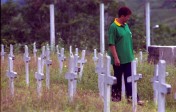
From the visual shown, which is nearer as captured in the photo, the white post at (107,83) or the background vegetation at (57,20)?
the white post at (107,83)

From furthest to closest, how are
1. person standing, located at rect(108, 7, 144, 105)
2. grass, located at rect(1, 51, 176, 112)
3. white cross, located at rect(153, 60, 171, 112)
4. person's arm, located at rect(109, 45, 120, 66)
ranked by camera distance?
person standing, located at rect(108, 7, 144, 105) < person's arm, located at rect(109, 45, 120, 66) < grass, located at rect(1, 51, 176, 112) < white cross, located at rect(153, 60, 171, 112)

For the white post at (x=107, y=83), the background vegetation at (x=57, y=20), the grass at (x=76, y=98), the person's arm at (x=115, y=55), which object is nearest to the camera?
the white post at (x=107, y=83)

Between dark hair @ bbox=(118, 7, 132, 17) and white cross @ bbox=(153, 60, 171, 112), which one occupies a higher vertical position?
dark hair @ bbox=(118, 7, 132, 17)

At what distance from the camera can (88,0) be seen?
24.5m

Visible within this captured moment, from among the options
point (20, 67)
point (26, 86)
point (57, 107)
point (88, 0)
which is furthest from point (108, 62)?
point (88, 0)

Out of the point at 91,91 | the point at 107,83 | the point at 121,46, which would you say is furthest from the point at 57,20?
the point at 107,83

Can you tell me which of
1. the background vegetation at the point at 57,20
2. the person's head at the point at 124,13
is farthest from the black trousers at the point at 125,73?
the background vegetation at the point at 57,20

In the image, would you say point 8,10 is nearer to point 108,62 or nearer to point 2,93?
point 2,93

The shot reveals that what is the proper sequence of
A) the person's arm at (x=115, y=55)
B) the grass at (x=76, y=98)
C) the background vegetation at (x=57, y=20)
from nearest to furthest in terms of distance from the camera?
the grass at (x=76, y=98)
the person's arm at (x=115, y=55)
the background vegetation at (x=57, y=20)

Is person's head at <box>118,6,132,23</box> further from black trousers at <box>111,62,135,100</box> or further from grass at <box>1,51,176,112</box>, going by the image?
grass at <box>1,51,176,112</box>

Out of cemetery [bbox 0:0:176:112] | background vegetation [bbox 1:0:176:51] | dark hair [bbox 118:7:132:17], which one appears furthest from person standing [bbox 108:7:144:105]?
background vegetation [bbox 1:0:176:51]

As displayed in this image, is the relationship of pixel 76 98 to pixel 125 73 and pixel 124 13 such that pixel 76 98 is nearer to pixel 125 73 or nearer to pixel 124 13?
pixel 125 73

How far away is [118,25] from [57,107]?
1.72 m

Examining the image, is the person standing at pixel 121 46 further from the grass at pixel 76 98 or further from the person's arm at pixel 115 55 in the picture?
the grass at pixel 76 98
